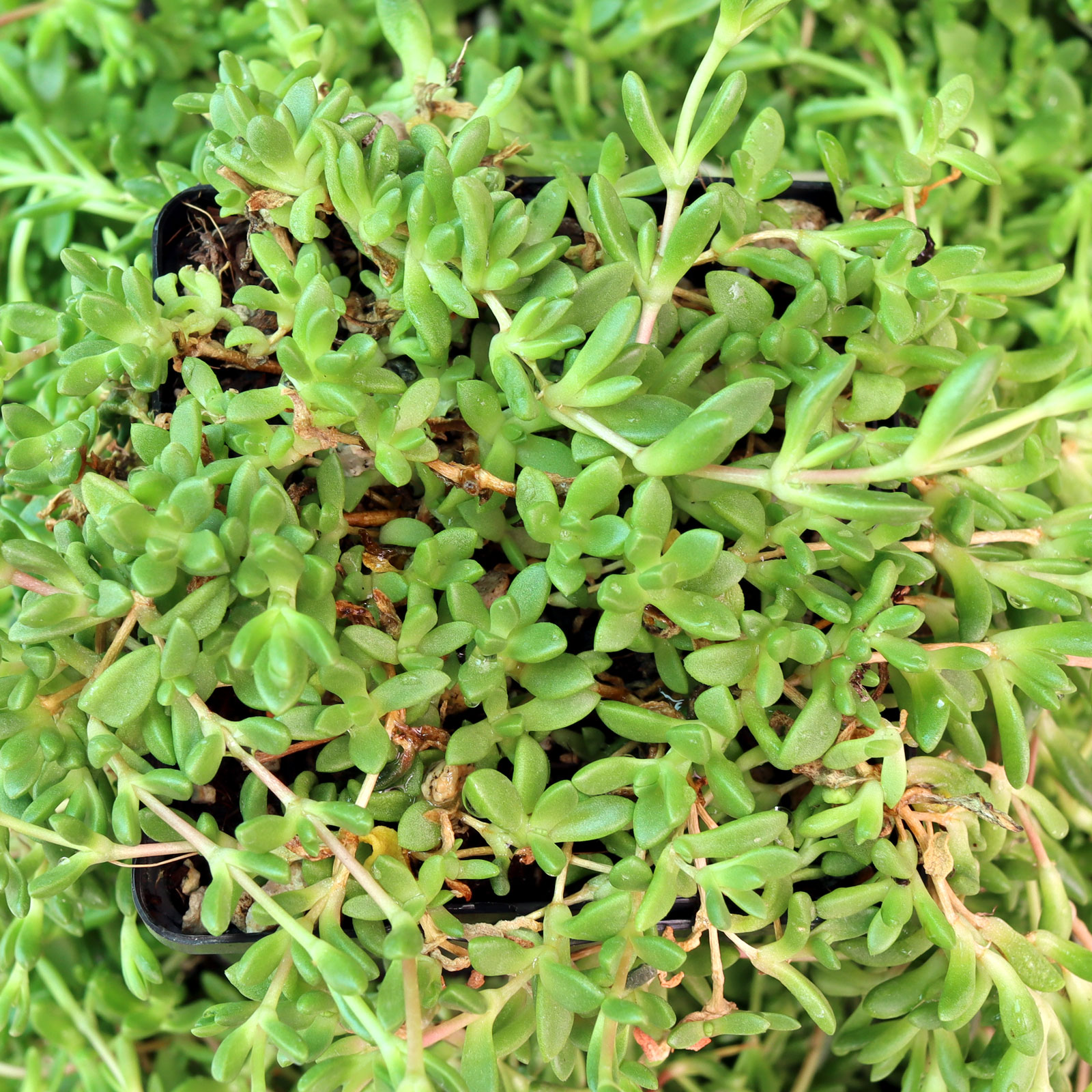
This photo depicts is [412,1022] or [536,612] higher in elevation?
[536,612]

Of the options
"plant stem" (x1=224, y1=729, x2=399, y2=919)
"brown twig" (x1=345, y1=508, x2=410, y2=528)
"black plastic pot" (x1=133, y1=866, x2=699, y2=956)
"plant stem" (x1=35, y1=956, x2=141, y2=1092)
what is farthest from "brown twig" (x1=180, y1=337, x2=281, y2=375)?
"plant stem" (x1=35, y1=956, x2=141, y2=1092)

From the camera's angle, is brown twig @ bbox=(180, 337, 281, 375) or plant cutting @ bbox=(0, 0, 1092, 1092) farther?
brown twig @ bbox=(180, 337, 281, 375)

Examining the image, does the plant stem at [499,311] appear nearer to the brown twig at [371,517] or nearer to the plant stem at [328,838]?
the brown twig at [371,517]

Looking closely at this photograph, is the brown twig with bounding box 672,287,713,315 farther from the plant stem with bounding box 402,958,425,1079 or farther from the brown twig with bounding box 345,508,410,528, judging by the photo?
the plant stem with bounding box 402,958,425,1079

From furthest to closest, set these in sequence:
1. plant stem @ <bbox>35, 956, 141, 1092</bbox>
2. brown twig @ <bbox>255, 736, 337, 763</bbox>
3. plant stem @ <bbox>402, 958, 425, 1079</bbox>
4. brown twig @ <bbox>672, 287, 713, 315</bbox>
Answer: plant stem @ <bbox>35, 956, 141, 1092</bbox>
brown twig @ <bbox>672, 287, 713, 315</bbox>
brown twig @ <bbox>255, 736, 337, 763</bbox>
plant stem @ <bbox>402, 958, 425, 1079</bbox>

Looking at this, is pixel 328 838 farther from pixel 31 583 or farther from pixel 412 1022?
pixel 31 583

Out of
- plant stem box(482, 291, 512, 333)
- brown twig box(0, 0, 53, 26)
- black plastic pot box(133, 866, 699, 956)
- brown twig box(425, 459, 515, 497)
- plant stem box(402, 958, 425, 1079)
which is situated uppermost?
brown twig box(0, 0, 53, 26)

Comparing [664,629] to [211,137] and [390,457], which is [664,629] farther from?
[211,137]

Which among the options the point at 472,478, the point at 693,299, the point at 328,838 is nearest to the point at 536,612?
the point at 472,478

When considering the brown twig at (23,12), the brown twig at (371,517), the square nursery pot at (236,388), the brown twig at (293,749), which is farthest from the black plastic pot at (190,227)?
the brown twig at (23,12)
